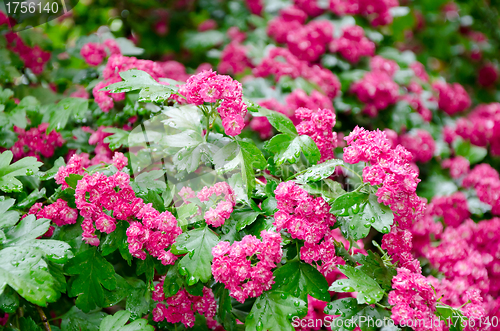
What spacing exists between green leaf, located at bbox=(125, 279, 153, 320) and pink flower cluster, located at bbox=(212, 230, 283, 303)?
34 centimetres

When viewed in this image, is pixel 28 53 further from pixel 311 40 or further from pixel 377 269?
pixel 377 269

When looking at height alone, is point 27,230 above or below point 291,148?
below

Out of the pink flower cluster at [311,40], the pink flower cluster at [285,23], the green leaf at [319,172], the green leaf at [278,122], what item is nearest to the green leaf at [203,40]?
the pink flower cluster at [285,23]

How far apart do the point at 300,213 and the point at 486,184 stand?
164 centimetres

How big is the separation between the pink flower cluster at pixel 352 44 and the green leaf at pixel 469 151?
2.98 ft

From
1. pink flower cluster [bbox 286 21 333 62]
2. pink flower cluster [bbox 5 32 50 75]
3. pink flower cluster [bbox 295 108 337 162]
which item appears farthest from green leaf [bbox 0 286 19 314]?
pink flower cluster [bbox 286 21 333 62]

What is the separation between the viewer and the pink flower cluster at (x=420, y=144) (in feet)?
8.01

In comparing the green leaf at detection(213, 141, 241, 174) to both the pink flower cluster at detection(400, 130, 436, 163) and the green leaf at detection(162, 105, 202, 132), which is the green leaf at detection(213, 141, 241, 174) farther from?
the pink flower cluster at detection(400, 130, 436, 163)

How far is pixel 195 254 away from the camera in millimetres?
1098

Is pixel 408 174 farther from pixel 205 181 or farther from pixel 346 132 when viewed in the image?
pixel 346 132

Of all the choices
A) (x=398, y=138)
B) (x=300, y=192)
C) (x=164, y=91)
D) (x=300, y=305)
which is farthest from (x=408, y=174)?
(x=398, y=138)

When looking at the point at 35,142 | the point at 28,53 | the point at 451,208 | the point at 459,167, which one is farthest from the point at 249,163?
the point at 459,167

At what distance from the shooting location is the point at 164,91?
3.99 ft

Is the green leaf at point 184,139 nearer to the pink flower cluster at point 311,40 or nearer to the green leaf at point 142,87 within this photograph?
the green leaf at point 142,87
